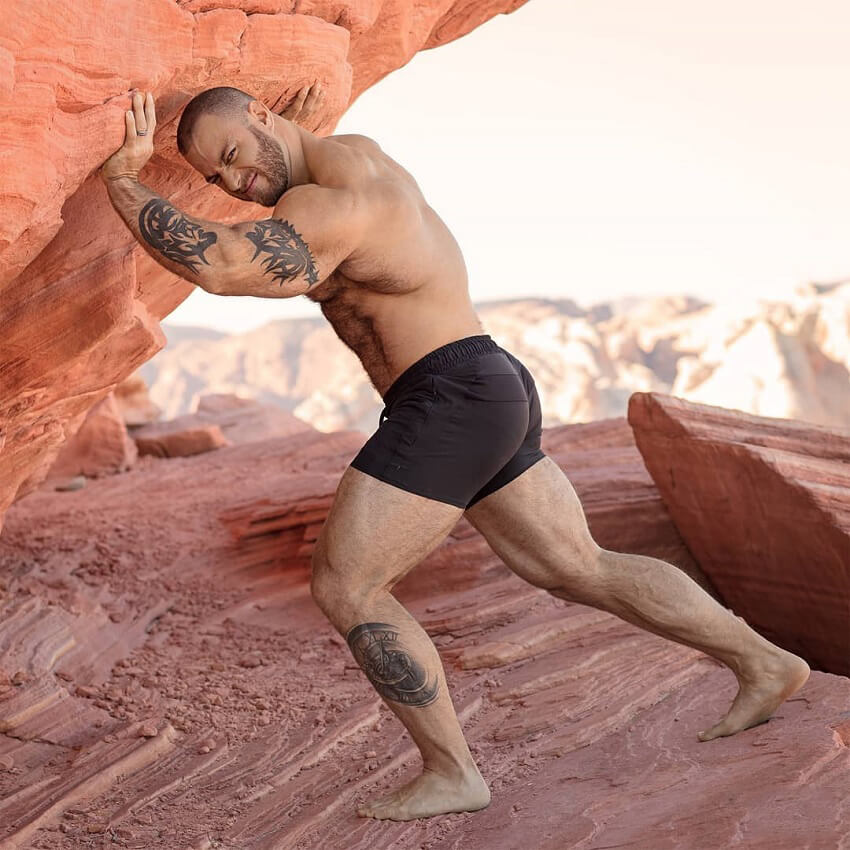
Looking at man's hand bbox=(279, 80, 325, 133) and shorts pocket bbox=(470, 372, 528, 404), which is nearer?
shorts pocket bbox=(470, 372, 528, 404)

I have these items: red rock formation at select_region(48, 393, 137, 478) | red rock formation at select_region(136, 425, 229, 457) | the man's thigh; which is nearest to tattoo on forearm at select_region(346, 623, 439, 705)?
the man's thigh

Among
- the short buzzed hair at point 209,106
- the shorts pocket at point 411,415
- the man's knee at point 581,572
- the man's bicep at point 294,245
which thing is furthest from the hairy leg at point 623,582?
the short buzzed hair at point 209,106

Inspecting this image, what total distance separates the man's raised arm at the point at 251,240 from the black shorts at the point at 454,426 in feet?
1.51

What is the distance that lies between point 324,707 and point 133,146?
2.40 m

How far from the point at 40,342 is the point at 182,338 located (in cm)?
4444

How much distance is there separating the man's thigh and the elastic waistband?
13.7 inches

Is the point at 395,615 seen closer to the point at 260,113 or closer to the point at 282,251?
the point at 282,251

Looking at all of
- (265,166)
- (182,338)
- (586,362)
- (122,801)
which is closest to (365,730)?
(122,801)

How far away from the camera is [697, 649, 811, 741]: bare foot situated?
3.45 meters

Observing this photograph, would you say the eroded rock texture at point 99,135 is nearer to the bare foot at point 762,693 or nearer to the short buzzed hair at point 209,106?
the short buzzed hair at point 209,106

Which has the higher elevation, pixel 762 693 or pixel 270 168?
pixel 270 168

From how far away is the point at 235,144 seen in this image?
126 inches

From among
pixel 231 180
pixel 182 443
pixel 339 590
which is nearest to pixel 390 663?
pixel 339 590

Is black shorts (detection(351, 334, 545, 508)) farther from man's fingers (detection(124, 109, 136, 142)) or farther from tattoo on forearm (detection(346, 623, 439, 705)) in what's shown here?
man's fingers (detection(124, 109, 136, 142))
